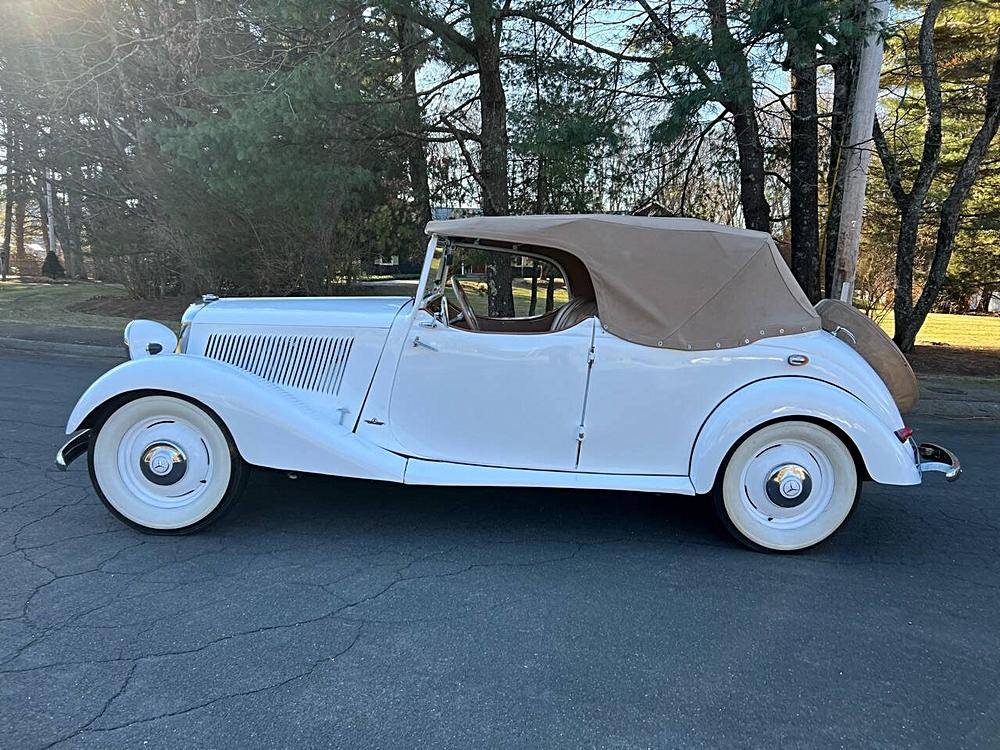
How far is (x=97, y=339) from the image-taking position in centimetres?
1047

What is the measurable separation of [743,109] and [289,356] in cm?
697

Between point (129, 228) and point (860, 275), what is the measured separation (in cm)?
1908

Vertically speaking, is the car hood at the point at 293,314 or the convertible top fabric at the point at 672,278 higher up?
the convertible top fabric at the point at 672,278

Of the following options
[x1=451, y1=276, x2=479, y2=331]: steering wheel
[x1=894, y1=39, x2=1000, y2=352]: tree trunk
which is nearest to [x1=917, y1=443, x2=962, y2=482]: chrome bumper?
[x1=451, y1=276, x2=479, y2=331]: steering wheel

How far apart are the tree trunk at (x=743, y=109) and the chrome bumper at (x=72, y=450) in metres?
6.75

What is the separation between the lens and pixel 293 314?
3.82m

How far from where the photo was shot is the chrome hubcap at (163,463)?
349cm

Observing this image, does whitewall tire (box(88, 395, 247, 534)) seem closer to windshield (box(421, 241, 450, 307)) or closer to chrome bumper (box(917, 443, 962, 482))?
windshield (box(421, 241, 450, 307))

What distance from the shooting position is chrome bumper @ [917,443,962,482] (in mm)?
3602

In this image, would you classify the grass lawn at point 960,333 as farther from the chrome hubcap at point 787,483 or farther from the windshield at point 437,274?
the windshield at point 437,274

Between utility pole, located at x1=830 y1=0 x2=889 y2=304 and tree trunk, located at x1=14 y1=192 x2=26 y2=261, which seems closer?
utility pole, located at x1=830 y1=0 x2=889 y2=304

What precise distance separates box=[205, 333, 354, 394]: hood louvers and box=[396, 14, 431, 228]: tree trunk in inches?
246

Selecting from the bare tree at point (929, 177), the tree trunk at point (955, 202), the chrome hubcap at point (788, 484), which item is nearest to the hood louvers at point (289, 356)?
the chrome hubcap at point (788, 484)

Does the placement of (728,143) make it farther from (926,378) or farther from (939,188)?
(939,188)
